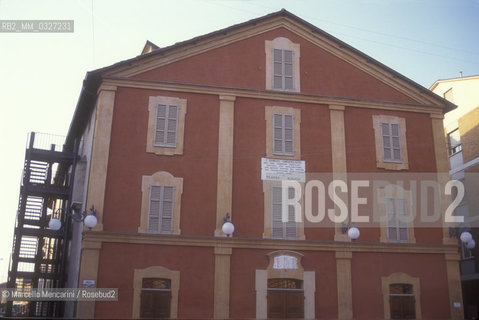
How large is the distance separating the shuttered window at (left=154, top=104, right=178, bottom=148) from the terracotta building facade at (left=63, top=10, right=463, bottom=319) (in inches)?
2.1

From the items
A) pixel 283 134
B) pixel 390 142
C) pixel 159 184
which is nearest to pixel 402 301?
pixel 390 142

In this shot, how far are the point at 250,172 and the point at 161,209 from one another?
3.66 metres

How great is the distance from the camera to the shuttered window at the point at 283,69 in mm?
21391

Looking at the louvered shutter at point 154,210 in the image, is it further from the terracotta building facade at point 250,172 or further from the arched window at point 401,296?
the arched window at point 401,296

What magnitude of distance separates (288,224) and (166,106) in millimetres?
6475

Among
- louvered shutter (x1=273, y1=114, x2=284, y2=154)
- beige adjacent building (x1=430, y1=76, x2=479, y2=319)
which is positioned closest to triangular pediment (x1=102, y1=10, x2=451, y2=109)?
louvered shutter (x1=273, y1=114, x2=284, y2=154)

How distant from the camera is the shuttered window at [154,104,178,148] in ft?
64.3

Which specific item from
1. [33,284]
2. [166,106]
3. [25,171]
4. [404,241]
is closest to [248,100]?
[166,106]

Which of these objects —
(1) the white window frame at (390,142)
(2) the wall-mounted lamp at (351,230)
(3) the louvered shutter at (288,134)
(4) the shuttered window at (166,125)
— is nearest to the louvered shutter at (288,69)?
(3) the louvered shutter at (288,134)

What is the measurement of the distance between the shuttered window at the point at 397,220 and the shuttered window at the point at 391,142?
180 centimetres

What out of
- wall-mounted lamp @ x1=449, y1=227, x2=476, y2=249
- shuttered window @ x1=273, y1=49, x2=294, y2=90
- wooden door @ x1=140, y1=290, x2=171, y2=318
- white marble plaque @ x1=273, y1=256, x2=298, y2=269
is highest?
shuttered window @ x1=273, y1=49, x2=294, y2=90

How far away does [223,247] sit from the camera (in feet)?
61.5

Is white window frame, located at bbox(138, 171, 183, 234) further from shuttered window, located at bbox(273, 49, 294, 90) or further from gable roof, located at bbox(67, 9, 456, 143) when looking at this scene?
shuttered window, located at bbox(273, 49, 294, 90)

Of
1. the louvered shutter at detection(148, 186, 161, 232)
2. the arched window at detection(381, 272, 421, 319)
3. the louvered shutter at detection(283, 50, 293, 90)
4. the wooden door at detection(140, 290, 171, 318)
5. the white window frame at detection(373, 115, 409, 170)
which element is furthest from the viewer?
the louvered shutter at detection(283, 50, 293, 90)
